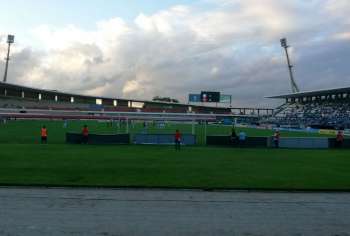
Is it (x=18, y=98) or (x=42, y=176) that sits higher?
(x=18, y=98)

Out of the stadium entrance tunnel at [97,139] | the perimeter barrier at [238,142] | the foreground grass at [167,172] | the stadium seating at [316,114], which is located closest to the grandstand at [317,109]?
the stadium seating at [316,114]

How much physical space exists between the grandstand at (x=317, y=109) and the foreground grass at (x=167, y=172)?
62198 mm

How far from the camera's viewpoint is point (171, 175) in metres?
18.7

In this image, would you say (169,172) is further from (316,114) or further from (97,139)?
(316,114)

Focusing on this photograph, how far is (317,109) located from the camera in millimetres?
111500

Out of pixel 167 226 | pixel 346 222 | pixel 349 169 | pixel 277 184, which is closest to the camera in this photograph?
pixel 167 226

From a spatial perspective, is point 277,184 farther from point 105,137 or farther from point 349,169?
point 105,137

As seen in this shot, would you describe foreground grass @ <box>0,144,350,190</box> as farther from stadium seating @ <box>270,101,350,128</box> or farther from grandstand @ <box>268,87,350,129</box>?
stadium seating @ <box>270,101,350,128</box>

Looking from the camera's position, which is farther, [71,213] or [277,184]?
[277,184]

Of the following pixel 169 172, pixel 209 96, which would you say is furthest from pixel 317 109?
pixel 169 172

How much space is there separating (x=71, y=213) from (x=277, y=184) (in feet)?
26.4

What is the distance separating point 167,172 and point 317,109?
97619 mm

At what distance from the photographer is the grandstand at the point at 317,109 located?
9388 cm

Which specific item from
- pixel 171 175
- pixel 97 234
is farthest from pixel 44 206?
pixel 171 175
